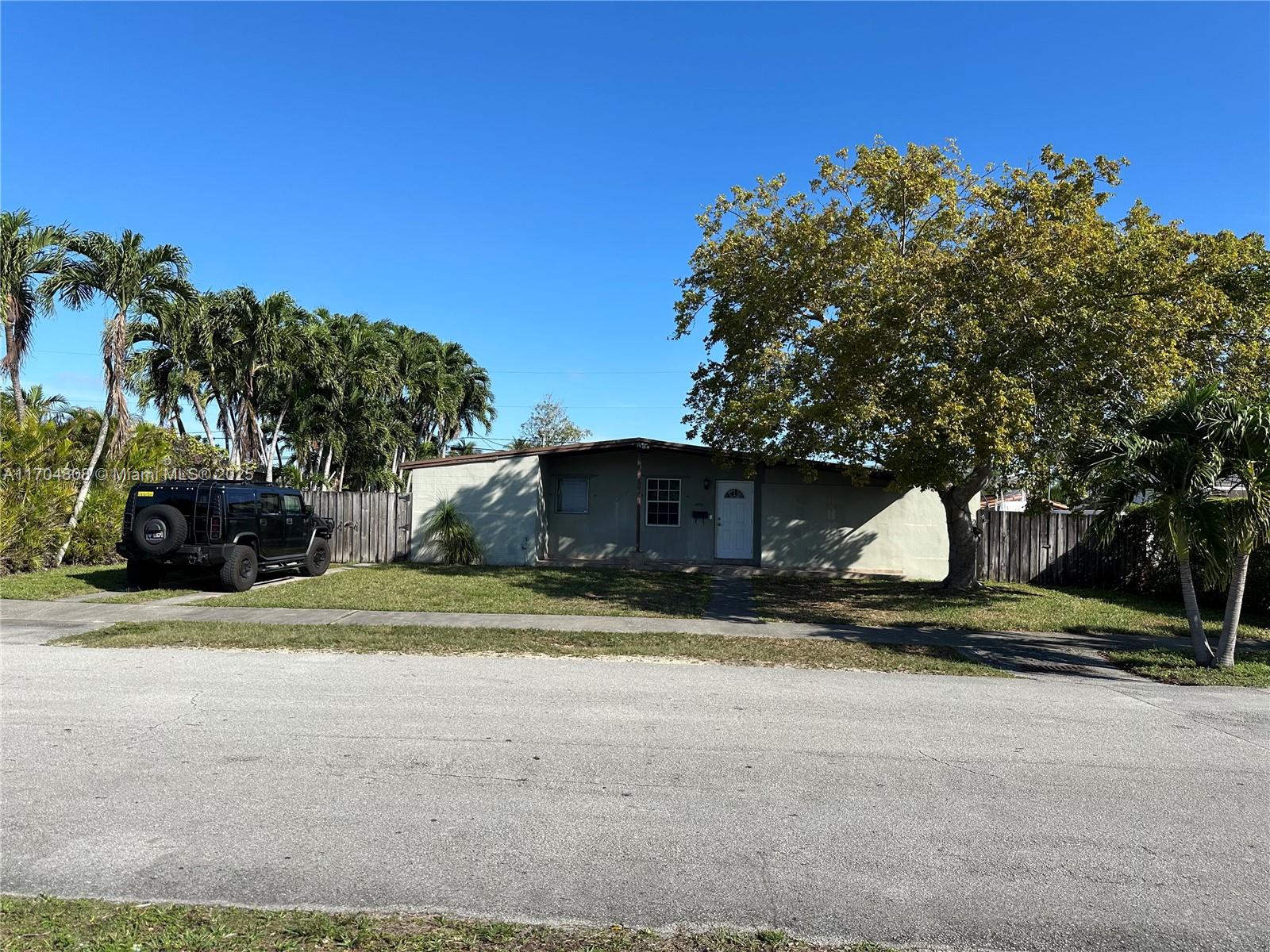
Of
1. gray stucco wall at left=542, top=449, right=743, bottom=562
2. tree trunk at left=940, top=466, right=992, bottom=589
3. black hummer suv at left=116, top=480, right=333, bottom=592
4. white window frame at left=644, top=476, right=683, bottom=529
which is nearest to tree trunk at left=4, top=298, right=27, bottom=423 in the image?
black hummer suv at left=116, top=480, right=333, bottom=592

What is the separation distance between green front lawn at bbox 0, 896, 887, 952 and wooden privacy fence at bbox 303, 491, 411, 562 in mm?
18190

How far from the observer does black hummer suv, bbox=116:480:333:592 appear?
1447 centimetres

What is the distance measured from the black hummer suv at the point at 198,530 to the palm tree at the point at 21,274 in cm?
496

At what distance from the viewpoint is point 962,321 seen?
521 inches

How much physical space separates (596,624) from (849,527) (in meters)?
10.8

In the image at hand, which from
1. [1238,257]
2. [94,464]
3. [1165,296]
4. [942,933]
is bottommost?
[942,933]

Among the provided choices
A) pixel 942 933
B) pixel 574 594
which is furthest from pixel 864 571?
pixel 942 933

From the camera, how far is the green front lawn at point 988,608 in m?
12.7

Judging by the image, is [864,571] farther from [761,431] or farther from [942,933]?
[942,933]

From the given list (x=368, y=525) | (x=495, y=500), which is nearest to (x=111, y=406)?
(x=368, y=525)

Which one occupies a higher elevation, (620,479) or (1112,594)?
(620,479)

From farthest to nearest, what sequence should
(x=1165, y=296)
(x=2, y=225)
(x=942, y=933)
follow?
(x=2, y=225), (x=1165, y=296), (x=942, y=933)

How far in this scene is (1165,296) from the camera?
13.6 m

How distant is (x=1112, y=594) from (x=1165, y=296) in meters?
6.45
